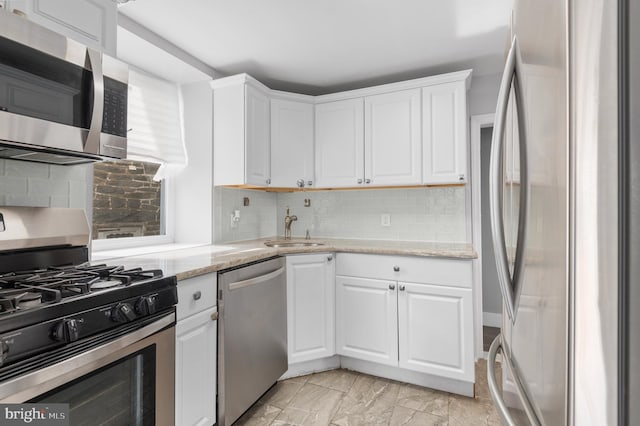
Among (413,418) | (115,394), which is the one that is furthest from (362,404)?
(115,394)

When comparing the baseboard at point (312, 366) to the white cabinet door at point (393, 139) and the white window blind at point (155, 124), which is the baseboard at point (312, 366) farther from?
the white window blind at point (155, 124)

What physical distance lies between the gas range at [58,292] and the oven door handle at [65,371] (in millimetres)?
43

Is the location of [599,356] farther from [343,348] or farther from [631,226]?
[343,348]

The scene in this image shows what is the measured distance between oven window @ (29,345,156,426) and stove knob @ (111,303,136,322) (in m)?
0.15

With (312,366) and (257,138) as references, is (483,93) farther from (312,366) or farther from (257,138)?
(312,366)

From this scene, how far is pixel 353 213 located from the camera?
10.6 ft

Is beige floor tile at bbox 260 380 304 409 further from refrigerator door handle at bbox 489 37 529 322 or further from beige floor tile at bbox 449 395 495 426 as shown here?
refrigerator door handle at bbox 489 37 529 322

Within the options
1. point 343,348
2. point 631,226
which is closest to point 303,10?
point 631,226

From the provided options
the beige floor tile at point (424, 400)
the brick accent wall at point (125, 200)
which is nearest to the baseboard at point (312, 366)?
the beige floor tile at point (424, 400)

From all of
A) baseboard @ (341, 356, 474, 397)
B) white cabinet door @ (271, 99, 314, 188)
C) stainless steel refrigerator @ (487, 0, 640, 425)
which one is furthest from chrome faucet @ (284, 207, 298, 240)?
stainless steel refrigerator @ (487, 0, 640, 425)

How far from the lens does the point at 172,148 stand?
2.76m

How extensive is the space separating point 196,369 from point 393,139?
2091 millimetres

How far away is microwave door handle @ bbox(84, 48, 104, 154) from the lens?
133 centimetres

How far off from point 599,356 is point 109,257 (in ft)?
7.12
